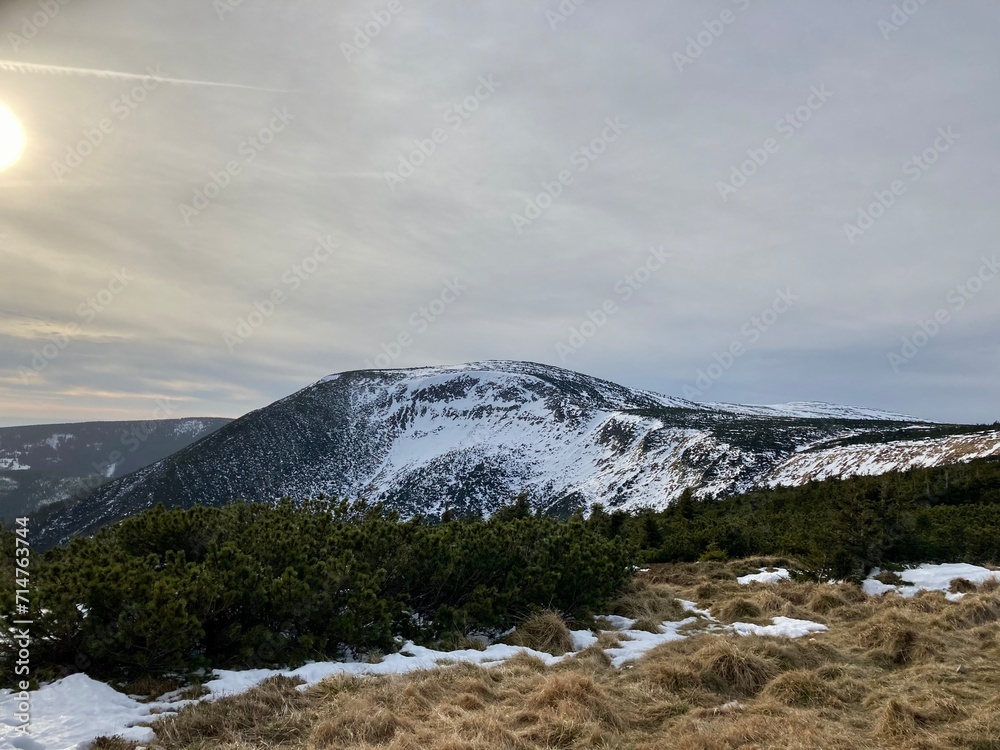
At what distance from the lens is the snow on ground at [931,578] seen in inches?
477

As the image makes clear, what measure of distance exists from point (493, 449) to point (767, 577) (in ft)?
267

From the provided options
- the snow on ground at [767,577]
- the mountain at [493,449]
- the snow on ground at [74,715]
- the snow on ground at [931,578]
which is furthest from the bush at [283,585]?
the mountain at [493,449]

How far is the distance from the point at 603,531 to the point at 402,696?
53.3 feet

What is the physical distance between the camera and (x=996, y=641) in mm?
7891

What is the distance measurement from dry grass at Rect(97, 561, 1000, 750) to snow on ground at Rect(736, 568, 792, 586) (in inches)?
225

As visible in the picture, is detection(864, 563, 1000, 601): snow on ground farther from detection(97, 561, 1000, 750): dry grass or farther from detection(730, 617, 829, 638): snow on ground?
detection(97, 561, 1000, 750): dry grass

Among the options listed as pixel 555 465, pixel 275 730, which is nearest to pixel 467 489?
pixel 555 465

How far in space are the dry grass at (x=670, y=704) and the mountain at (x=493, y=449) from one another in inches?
1505

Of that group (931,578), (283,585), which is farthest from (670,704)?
(931,578)

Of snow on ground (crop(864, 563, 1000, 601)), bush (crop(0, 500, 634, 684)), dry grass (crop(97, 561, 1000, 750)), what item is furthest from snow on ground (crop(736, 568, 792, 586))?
dry grass (crop(97, 561, 1000, 750))

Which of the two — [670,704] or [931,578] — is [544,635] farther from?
[931,578]

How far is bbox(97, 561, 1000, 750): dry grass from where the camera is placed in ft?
15.7

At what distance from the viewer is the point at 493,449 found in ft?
312

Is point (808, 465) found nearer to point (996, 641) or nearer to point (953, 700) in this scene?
point (996, 641)
